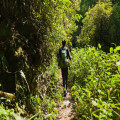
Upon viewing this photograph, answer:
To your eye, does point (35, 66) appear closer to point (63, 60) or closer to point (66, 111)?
point (63, 60)

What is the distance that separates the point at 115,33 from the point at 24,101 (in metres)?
10.2

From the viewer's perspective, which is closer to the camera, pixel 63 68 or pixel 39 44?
pixel 39 44

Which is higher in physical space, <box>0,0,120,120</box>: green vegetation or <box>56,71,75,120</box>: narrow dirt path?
<box>0,0,120,120</box>: green vegetation

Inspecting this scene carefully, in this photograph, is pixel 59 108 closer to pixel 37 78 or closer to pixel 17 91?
pixel 37 78

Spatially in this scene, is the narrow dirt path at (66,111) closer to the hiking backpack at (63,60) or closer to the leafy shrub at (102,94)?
the leafy shrub at (102,94)

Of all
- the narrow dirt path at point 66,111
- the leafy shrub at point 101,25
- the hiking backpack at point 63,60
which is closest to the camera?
the narrow dirt path at point 66,111

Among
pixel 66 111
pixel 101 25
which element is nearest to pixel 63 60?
pixel 66 111

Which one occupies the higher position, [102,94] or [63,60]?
[63,60]

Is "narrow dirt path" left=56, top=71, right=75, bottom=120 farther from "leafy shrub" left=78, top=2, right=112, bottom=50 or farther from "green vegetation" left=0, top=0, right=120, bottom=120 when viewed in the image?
"leafy shrub" left=78, top=2, right=112, bottom=50

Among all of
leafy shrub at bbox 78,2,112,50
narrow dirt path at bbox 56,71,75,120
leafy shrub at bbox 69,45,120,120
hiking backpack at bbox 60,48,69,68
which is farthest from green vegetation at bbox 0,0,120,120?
leafy shrub at bbox 78,2,112,50

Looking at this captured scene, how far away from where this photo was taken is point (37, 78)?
3.41 m

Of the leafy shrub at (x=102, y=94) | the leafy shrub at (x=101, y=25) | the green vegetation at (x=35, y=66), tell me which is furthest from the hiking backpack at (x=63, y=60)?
the leafy shrub at (x=101, y=25)

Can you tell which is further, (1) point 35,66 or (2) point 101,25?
(2) point 101,25

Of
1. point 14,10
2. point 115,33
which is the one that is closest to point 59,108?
point 14,10
